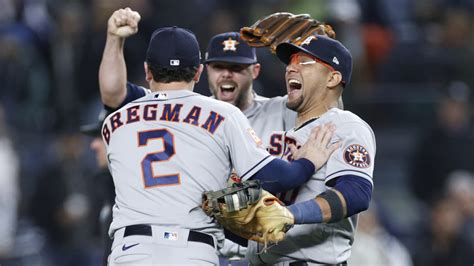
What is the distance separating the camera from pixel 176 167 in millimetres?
4875

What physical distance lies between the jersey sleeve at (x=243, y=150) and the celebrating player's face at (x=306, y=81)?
0.60m

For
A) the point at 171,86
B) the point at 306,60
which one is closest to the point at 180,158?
the point at 171,86

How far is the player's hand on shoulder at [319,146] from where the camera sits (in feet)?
16.8

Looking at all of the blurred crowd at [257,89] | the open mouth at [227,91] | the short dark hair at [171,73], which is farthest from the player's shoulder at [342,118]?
the blurred crowd at [257,89]

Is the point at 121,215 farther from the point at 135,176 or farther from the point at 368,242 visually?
the point at 368,242

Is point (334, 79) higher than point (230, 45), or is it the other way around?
point (334, 79)

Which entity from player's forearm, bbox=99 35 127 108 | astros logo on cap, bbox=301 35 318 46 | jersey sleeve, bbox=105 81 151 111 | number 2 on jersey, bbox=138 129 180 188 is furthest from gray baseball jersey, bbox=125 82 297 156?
number 2 on jersey, bbox=138 129 180 188

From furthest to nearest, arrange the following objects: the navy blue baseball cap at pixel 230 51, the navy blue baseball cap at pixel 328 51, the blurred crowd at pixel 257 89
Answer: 1. the blurred crowd at pixel 257 89
2. the navy blue baseball cap at pixel 230 51
3. the navy blue baseball cap at pixel 328 51

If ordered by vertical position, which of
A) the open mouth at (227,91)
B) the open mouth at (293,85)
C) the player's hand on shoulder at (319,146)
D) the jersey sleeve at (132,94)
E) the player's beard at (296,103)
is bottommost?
the open mouth at (227,91)

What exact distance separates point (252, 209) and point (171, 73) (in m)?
0.83

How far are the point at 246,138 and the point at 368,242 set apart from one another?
4.70m

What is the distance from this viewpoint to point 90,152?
35.6 ft

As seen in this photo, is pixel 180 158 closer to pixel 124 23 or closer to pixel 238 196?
pixel 238 196

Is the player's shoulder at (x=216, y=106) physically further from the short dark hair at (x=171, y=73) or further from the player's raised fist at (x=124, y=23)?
the player's raised fist at (x=124, y=23)
